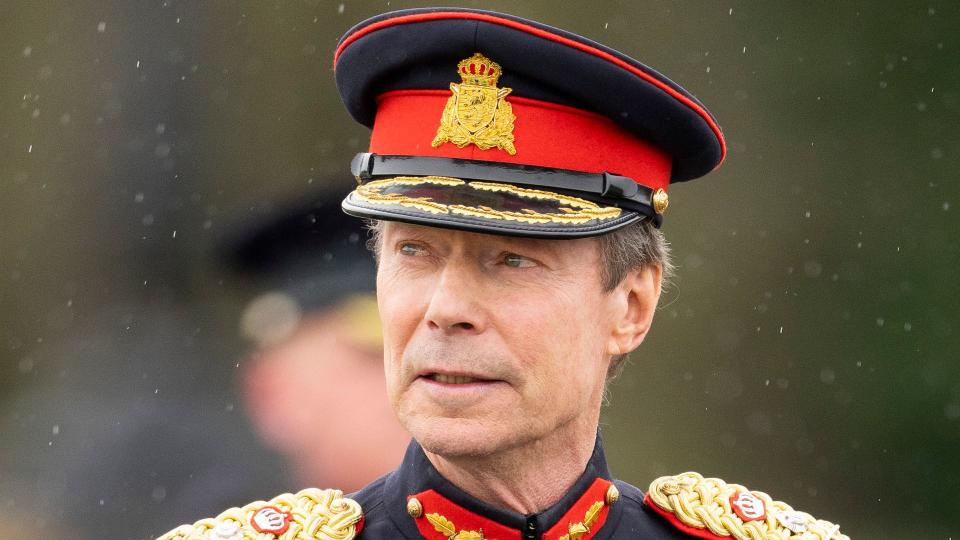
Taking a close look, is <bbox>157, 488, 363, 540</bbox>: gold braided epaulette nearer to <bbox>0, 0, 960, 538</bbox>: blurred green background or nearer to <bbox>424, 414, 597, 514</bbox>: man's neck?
<bbox>424, 414, 597, 514</bbox>: man's neck

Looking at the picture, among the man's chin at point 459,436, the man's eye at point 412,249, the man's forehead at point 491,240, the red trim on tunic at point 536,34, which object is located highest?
the red trim on tunic at point 536,34

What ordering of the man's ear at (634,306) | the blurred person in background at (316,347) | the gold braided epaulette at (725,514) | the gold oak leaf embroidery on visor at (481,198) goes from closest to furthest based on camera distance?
the gold oak leaf embroidery on visor at (481,198) → the man's ear at (634,306) → the gold braided epaulette at (725,514) → the blurred person in background at (316,347)

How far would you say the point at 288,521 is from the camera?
2.90 meters

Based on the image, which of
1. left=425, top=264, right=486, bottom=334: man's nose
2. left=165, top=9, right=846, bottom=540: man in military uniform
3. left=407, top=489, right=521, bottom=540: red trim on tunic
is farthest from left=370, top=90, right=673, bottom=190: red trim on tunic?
left=407, top=489, right=521, bottom=540: red trim on tunic

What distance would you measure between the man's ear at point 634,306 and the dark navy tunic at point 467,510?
267 millimetres

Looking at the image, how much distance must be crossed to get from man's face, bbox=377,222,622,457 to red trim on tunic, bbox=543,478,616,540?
24cm

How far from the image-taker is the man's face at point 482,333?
2.65m

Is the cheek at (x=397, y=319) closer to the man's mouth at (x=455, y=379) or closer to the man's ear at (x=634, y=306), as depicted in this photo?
the man's mouth at (x=455, y=379)

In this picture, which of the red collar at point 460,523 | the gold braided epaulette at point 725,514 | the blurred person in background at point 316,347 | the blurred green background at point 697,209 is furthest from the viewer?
the blurred green background at point 697,209

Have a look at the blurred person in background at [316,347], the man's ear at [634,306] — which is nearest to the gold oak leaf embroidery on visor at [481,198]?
the man's ear at [634,306]

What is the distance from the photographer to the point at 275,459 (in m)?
5.20

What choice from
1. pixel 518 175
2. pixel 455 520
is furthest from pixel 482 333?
pixel 455 520

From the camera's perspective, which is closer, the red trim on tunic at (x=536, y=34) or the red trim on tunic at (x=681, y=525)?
the red trim on tunic at (x=536, y=34)

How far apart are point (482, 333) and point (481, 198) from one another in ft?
0.85
